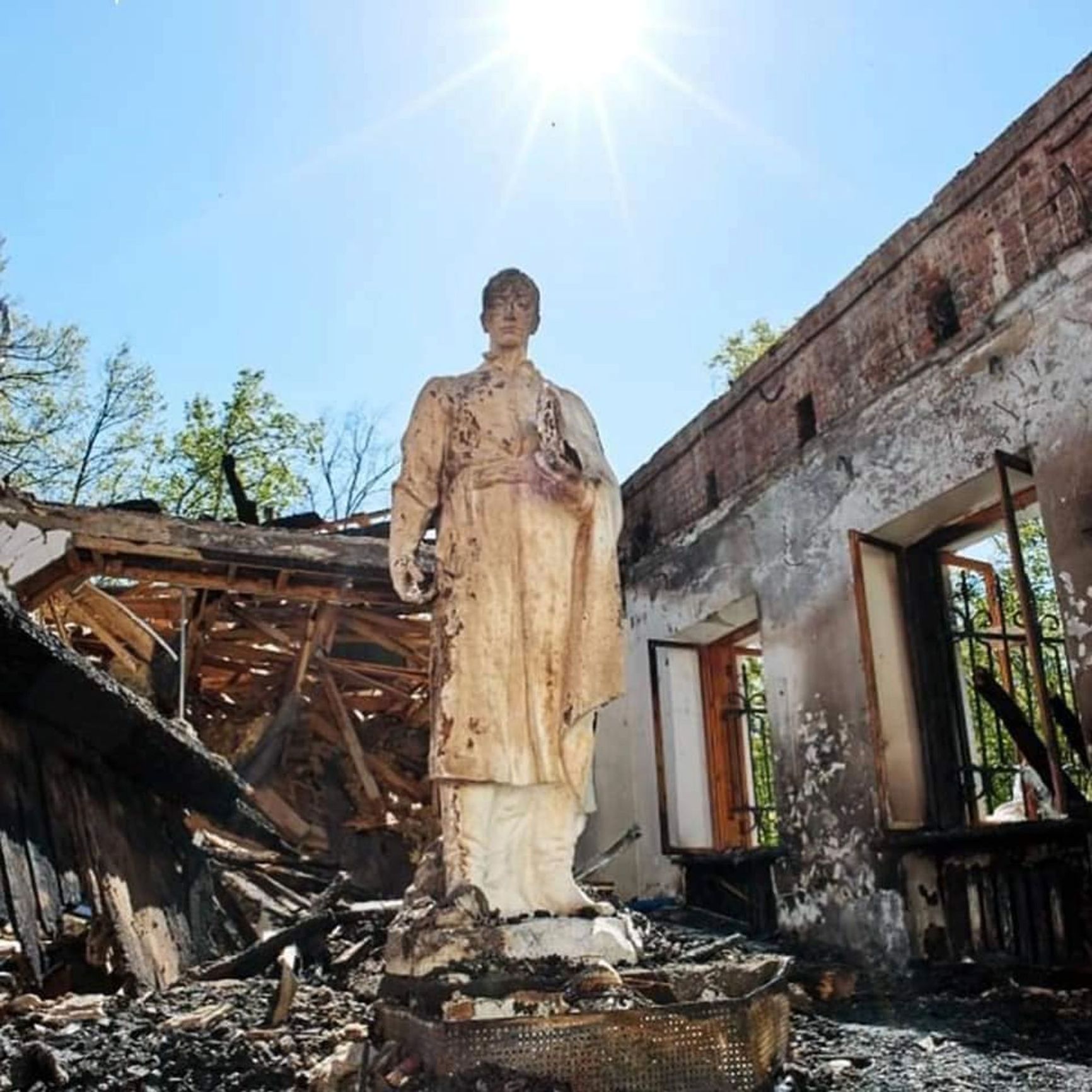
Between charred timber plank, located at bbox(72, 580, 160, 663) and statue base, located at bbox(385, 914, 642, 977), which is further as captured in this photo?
charred timber plank, located at bbox(72, 580, 160, 663)

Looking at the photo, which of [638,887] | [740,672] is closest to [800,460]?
[740,672]

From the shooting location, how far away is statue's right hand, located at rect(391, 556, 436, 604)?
454 centimetres

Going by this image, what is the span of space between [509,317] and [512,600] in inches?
49.2

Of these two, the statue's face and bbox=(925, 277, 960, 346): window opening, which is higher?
bbox=(925, 277, 960, 346): window opening

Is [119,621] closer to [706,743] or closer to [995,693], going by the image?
[706,743]

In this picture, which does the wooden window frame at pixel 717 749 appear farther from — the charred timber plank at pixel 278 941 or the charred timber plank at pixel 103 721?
the charred timber plank at pixel 103 721

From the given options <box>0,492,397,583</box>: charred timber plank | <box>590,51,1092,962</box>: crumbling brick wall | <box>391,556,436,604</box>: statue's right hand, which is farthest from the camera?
<box>0,492,397,583</box>: charred timber plank

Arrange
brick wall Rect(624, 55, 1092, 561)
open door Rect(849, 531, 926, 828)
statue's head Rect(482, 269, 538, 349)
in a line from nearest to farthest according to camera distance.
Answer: statue's head Rect(482, 269, 538, 349) < brick wall Rect(624, 55, 1092, 561) < open door Rect(849, 531, 926, 828)

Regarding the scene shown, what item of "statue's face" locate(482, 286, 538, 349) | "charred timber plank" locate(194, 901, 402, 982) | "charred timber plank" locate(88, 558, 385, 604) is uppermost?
"charred timber plank" locate(88, 558, 385, 604)

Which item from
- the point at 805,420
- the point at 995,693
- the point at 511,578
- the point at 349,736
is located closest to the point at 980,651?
the point at 995,693

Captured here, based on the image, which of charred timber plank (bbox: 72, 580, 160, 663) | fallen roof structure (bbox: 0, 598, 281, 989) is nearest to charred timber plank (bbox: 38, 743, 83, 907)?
fallen roof structure (bbox: 0, 598, 281, 989)

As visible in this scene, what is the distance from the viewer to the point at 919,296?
933 centimetres

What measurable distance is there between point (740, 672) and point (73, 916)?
8.21m

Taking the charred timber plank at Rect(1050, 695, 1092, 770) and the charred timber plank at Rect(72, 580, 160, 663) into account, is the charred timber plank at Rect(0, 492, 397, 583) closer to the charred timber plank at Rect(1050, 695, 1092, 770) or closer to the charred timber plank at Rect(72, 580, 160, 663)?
the charred timber plank at Rect(72, 580, 160, 663)
